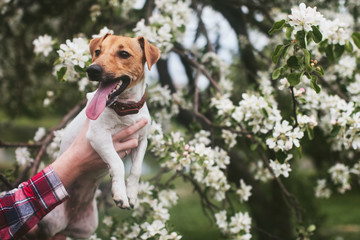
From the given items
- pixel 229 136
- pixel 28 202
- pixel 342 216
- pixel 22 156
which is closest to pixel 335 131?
pixel 229 136

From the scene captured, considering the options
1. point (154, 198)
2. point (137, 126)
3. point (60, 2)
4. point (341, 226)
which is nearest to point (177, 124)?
point (154, 198)

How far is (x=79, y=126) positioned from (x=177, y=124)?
7.21 feet

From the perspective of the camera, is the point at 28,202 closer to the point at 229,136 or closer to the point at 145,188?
the point at 145,188

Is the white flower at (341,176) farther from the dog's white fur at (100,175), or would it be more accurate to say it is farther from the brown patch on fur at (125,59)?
the brown patch on fur at (125,59)

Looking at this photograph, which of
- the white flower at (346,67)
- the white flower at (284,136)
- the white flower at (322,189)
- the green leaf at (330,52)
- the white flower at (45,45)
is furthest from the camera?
the white flower at (322,189)

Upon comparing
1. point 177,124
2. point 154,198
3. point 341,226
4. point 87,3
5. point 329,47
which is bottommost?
point 341,226

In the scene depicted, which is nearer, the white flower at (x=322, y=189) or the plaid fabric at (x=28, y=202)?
the plaid fabric at (x=28, y=202)

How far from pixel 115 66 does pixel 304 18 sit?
1.06 m

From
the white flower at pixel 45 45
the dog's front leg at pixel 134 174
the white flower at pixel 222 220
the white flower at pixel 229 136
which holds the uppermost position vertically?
the white flower at pixel 45 45

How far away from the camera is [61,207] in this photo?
2.31 metres

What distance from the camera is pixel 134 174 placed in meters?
1.92

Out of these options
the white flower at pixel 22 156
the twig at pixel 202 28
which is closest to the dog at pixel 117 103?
the white flower at pixel 22 156

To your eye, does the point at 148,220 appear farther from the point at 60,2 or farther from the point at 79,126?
the point at 60,2

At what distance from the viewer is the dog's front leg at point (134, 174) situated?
1854 millimetres
